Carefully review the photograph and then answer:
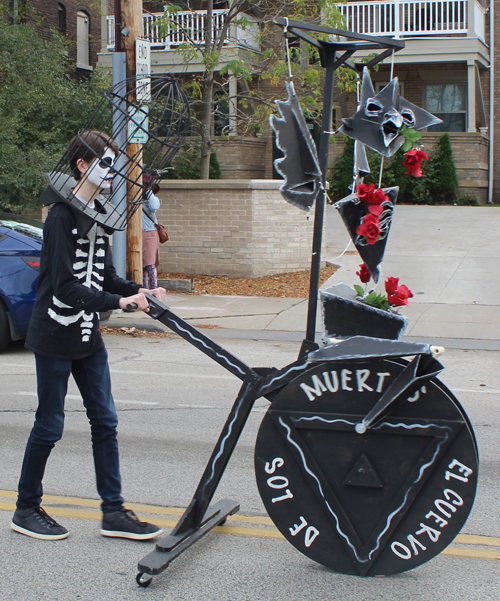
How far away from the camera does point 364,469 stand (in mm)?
2977

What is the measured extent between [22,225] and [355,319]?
6657 mm

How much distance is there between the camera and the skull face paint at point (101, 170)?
11.1 ft

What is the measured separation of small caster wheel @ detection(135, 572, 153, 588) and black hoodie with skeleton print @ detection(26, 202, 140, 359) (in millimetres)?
1048

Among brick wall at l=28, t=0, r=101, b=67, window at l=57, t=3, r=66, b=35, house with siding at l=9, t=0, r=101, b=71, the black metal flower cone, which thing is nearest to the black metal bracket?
the black metal flower cone

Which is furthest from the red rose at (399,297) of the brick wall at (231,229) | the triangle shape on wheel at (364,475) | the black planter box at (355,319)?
the brick wall at (231,229)

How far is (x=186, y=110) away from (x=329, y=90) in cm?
64

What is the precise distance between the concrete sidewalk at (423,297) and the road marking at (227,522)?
521 centimetres

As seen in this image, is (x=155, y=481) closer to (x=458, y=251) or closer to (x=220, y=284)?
Answer: (x=220, y=284)

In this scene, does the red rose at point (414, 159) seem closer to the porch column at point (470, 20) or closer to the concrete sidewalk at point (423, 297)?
the concrete sidewalk at point (423, 297)

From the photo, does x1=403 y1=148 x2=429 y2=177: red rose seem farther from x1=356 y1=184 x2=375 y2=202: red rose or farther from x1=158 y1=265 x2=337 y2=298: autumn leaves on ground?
x1=158 y1=265 x2=337 y2=298: autumn leaves on ground

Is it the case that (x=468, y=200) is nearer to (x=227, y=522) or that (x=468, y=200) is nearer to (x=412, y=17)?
(x=412, y=17)

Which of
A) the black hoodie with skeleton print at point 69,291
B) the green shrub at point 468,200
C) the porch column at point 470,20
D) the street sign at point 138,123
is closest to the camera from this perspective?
the street sign at point 138,123

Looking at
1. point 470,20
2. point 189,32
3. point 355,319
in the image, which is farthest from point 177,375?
point 470,20

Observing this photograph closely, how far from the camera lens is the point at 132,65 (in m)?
10.3
